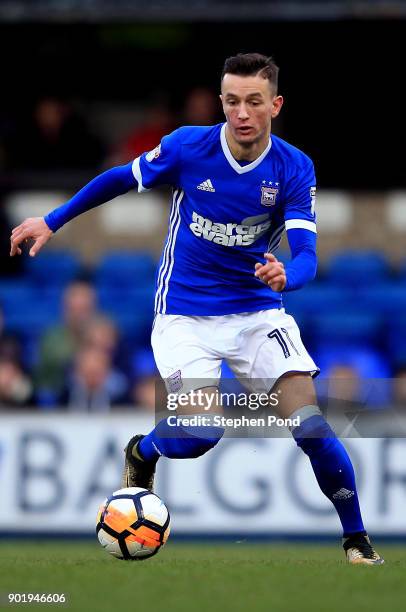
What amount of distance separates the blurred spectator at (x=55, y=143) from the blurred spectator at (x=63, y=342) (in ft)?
5.56

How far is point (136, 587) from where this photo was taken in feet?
18.8

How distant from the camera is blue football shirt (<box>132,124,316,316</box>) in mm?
6723

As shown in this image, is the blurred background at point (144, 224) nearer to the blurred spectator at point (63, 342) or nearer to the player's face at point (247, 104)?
the blurred spectator at point (63, 342)

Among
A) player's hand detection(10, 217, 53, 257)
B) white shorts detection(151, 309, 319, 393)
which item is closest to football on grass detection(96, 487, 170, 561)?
white shorts detection(151, 309, 319, 393)

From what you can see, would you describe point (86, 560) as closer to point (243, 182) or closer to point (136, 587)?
point (136, 587)

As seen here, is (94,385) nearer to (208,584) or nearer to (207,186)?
(207,186)

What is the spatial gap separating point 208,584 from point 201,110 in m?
8.20

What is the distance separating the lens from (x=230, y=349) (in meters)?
6.84

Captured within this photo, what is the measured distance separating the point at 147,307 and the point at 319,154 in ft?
8.97

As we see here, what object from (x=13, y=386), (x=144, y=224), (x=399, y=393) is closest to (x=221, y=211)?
(x=399, y=393)

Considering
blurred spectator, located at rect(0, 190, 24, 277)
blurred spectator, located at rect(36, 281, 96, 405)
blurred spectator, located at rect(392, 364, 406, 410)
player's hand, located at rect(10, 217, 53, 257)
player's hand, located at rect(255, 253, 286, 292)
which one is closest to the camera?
player's hand, located at rect(255, 253, 286, 292)

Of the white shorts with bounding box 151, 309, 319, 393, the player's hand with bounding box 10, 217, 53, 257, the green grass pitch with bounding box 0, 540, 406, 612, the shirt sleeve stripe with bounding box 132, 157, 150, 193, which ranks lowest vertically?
the green grass pitch with bounding box 0, 540, 406, 612

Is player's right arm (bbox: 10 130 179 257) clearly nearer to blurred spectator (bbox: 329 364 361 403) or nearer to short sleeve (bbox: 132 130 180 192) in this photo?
short sleeve (bbox: 132 130 180 192)

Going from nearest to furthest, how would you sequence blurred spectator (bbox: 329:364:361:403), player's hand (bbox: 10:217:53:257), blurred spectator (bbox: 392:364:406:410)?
player's hand (bbox: 10:217:53:257), blurred spectator (bbox: 329:364:361:403), blurred spectator (bbox: 392:364:406:410)
